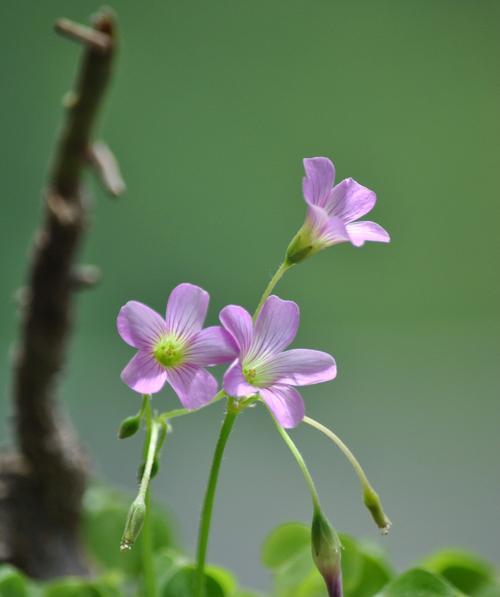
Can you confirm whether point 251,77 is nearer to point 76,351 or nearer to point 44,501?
point 76,351

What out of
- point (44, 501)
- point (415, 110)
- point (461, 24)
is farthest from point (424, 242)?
point (44, 501)

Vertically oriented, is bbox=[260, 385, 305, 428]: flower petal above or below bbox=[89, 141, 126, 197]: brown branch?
below

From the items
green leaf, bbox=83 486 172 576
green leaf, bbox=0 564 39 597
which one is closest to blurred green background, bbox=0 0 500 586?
green leaf, bbox=83 486 172 576

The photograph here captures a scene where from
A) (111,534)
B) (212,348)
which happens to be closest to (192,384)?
(212,348)

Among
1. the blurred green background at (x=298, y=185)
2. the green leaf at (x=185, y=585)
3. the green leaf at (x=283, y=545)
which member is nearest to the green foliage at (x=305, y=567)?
the green leaf at (x=283, y=545)

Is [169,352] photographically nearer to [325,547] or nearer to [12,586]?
[325,547]

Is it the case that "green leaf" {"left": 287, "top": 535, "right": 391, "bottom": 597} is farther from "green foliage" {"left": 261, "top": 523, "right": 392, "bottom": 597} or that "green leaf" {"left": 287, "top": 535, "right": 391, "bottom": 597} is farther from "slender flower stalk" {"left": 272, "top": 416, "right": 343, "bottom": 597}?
"slender flower stalk" {"left": 272, "top": 416, "right": 343, "bottom": 597}
